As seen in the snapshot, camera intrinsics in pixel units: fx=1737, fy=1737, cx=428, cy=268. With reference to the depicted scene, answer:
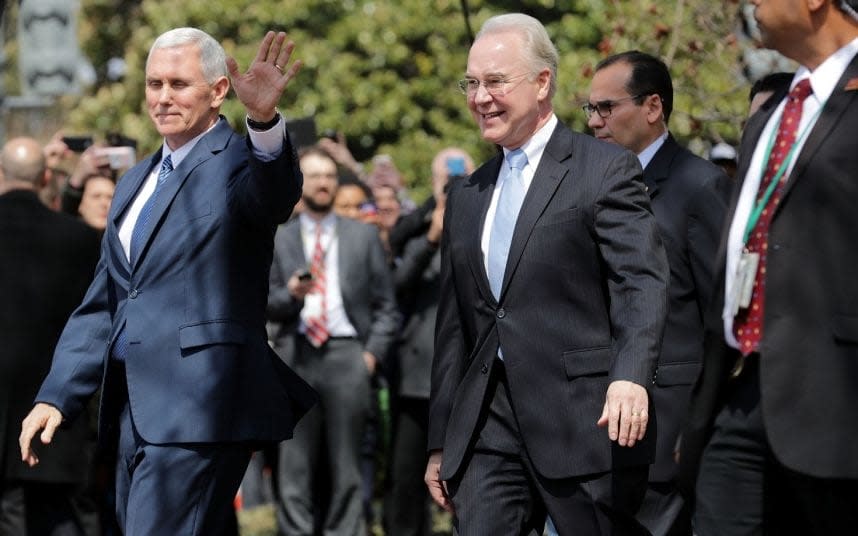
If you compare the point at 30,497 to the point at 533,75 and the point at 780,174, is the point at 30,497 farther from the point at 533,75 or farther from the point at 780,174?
the point at 780,174

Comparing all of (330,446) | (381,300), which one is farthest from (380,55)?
(330,446)

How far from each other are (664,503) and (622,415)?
1706 millimetres

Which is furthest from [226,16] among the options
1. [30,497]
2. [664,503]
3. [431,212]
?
[664,503]

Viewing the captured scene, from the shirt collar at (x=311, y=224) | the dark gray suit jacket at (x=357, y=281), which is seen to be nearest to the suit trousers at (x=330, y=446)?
the dark gray suit jacket at (x=357, y=281)

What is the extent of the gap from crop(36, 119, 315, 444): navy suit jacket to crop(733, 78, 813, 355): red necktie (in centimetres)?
189


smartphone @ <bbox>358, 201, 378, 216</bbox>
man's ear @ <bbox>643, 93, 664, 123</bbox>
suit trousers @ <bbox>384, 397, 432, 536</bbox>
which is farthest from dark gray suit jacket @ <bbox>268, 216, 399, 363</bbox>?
man's ear @ <bbox>643, 93, 664, 123</bbox>

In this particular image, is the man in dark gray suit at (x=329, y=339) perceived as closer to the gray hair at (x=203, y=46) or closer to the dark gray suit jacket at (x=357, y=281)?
the dark gray suit jacket at (x=357, y=281)

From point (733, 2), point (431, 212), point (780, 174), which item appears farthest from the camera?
point (431, 212)

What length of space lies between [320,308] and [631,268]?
17.6 feet

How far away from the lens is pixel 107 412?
21.1 ft

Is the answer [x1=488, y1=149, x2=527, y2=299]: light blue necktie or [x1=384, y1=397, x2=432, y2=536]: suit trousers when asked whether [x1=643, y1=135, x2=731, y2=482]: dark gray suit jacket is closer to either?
[x1=488, y1=149, x2=527, y2=299]: light blue necktie

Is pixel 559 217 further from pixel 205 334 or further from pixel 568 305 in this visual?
pixel 205 334

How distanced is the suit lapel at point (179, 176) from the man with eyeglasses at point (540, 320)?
0.97 m

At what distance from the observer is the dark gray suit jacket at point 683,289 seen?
6.83 meters
